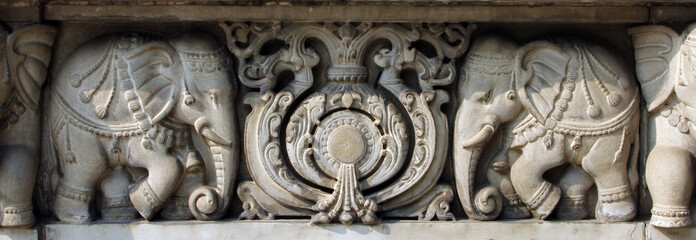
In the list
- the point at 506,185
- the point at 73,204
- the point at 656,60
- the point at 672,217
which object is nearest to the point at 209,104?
the point at 73,204

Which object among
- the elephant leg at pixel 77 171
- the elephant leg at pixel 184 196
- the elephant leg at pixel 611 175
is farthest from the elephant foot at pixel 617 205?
the elephant leg at pixel 77 171

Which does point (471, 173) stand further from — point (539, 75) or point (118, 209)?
point (118, 209)

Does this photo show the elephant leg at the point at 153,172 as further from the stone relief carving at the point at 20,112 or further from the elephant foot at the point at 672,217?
the elephant foot at the point at 672,217

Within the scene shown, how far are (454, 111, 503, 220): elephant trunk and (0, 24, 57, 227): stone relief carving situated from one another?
1.99 metres

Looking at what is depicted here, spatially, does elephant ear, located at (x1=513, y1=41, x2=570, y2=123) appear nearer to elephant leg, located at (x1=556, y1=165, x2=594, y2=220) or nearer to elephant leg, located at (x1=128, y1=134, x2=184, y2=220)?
elephant leg, located at (x1=556, y1=165, x2=594, y2=220)

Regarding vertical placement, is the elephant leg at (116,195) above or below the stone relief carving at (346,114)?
below

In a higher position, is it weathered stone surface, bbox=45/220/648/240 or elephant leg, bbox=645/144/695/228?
elephant leg, bbox=645/144/695/228

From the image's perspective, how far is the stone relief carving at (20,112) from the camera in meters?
4.13

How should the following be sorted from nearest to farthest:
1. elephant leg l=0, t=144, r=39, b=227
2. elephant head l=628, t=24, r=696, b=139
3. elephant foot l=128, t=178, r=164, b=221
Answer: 1. elephant head l=628, t=24, r=696, b=139
2. elephant leg l=0, t=144, r=39, b=227
3. elephant foot l=128, t=178, r=164, b=221

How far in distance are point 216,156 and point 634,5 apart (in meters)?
2.07

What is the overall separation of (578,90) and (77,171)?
2.39 meters

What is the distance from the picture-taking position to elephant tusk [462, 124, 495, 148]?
13.8 ft

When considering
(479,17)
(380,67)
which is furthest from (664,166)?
(380,67)

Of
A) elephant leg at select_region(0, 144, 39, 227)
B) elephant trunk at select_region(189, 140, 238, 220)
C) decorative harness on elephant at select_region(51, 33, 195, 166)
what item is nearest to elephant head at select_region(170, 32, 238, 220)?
elephant trunk at select_region(189, 140, 238, 220)
